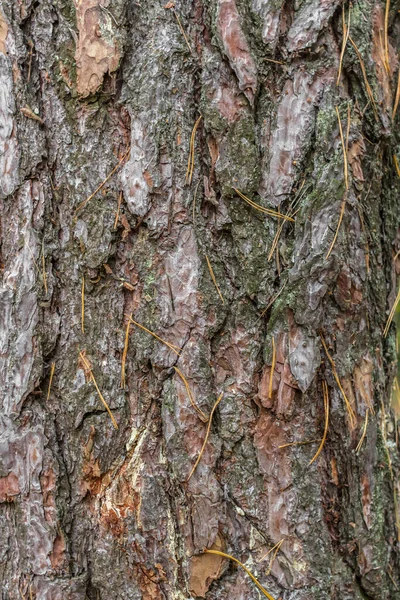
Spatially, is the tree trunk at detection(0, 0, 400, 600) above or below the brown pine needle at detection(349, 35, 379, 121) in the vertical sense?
below

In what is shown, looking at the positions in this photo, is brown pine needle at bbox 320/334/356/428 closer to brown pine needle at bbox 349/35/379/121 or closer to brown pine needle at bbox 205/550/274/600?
brown pine needle at bbox 205/550/274/600

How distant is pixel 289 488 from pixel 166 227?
1.92 ft

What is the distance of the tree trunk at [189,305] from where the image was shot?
1134 millimetres

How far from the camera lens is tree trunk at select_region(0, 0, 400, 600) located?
3.72 ft

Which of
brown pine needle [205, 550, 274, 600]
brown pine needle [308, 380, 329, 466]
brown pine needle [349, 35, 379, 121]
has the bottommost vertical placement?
brown pine needle [205, 550, 274, 600]

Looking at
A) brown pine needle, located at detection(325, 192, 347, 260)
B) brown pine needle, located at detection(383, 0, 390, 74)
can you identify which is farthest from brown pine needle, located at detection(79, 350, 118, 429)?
brown pine needle, located at detection(383, 0, 390, 74)

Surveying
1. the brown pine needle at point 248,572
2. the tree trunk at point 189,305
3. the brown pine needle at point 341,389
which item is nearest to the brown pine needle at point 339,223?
the tree trunk at point 189,305

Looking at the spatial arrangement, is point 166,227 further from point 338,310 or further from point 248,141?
point 338,310

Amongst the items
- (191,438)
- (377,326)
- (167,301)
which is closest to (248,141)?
(167,301)

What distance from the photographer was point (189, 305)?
3.75 ft

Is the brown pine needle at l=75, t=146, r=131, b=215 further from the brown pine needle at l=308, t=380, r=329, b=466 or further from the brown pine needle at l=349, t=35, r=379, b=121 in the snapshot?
the brown pine needle at l=308, t=380, r=329, b=466

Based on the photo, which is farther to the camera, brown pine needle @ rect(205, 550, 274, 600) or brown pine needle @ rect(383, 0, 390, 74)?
brown pine needle @ rect(383, 0, 390, 74)

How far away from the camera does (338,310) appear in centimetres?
118

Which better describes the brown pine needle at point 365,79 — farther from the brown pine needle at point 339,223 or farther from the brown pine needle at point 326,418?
the brown pine needle at point 326,418
